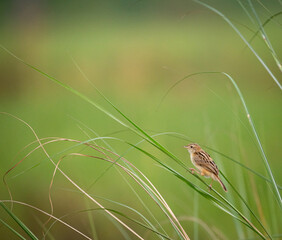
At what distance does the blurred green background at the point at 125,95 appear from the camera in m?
3.16

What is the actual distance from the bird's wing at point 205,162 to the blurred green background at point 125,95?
71 centimetres

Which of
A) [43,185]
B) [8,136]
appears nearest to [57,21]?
[8,136]

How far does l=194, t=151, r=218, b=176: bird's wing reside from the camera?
1.39 meters

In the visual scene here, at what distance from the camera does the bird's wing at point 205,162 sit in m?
1.39

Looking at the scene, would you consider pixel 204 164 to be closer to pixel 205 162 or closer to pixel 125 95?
pixel 205 162

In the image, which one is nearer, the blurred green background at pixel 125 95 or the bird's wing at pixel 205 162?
the bird's wing at pixel 205 162

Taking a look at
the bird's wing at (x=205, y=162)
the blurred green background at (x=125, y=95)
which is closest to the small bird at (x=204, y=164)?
the bird's wing at (x=205, y=162)

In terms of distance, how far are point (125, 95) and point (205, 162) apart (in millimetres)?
3668

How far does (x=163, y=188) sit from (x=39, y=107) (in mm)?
2338

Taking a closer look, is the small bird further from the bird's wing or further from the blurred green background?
the blurred green background

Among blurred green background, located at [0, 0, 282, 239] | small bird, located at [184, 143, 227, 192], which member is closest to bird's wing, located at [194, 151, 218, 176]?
small bird, located at [184, 143, 227, 192]

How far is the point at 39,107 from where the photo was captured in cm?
505

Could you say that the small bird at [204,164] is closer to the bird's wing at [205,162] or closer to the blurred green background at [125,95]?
the bird's wing at [205,162]

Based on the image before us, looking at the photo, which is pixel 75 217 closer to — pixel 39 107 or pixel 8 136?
pixel 8 136
